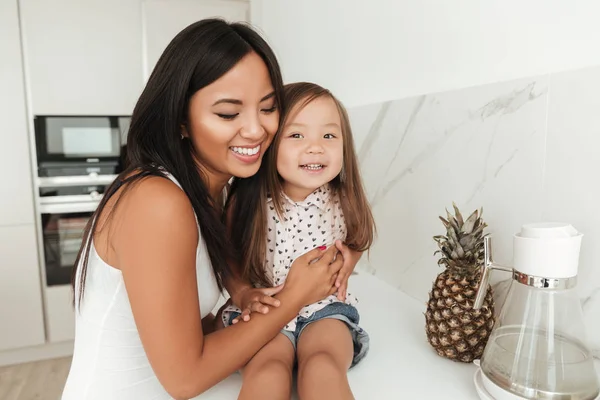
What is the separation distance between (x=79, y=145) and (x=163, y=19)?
0.86 meters

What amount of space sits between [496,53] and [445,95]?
15 centimetres

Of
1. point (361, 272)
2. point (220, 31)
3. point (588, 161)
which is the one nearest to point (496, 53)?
point (588, 161)

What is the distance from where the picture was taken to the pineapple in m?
0.79

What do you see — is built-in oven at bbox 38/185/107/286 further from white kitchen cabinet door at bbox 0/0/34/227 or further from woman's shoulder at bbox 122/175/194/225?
woman's shoulder at bbox 122/175/194/225

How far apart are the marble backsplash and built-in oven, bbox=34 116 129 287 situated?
1688mm

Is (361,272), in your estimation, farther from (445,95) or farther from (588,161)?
(588,161)

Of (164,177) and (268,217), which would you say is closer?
(164,177)

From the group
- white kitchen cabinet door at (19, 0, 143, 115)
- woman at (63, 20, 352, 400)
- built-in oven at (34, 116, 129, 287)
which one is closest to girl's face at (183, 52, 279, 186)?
woman at (63, 20, 352, 400)

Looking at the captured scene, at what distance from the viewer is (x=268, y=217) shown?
100cm

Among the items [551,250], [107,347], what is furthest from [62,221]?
[551,250]

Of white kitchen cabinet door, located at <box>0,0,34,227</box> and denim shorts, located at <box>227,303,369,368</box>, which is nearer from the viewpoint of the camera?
denim shorts, located at <box>227,303,369,368</box>

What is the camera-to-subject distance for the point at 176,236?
66 cm

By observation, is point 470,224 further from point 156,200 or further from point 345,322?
point 156,200

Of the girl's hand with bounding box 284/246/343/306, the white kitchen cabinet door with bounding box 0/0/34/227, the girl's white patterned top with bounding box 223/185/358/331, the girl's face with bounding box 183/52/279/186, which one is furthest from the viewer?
the white kitchen cabinet door with bounding box 0/0/34/227
